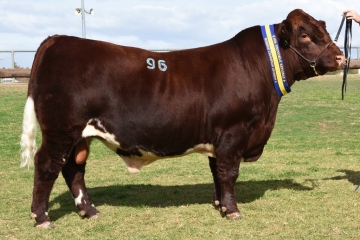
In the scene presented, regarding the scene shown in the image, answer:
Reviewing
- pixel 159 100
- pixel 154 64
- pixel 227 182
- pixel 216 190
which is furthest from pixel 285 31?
pixel 216 190

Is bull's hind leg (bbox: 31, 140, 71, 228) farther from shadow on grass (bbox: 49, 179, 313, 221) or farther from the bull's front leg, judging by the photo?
the bull's front leg

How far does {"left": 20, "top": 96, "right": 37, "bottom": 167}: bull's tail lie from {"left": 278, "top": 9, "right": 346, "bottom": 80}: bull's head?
279 cm

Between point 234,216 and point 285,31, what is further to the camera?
point 285,31

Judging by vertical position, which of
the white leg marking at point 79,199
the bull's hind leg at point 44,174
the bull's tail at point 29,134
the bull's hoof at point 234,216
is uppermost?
the bull's tail at point 29,134

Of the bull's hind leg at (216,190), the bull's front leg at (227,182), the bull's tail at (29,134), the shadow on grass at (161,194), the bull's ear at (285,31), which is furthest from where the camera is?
the shadow on grass at (161,194)

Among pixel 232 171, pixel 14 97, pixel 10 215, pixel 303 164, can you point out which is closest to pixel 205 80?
pixel 232 171

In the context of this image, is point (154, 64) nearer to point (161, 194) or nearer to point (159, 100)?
point (159, 100)

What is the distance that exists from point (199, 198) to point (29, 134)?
238cm

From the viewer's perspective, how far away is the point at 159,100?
224 inches

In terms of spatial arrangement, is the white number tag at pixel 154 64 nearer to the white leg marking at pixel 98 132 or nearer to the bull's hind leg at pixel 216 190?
the white leg marking at pixel 98 132

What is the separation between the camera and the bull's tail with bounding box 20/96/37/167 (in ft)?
18.7

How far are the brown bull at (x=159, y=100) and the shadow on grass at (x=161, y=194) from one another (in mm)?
655

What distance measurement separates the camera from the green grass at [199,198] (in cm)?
555

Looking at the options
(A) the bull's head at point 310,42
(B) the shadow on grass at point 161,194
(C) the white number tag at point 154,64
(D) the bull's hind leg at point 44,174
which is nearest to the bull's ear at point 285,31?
(A) the bull's head at point 310,42
